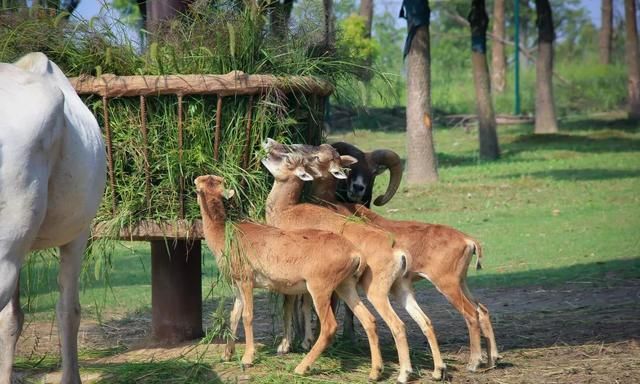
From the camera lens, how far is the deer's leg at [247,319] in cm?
608

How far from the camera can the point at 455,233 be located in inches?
262

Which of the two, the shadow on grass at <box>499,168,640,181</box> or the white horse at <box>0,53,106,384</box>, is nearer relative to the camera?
the white horse at <box>0,53,106,384</box>

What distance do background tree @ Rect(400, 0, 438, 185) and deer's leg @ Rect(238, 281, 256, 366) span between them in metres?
12.4

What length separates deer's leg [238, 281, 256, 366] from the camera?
19.9 ft

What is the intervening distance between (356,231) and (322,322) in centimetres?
66

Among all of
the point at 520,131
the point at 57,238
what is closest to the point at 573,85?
the point at 520,131

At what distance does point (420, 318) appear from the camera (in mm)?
6277

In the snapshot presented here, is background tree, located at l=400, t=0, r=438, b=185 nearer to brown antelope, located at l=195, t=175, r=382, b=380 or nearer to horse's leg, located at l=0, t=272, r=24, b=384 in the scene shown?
brown antelope, located at l=195, t=175, r=382, b=380

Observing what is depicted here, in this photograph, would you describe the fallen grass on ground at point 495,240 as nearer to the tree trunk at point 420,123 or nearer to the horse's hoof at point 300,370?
the horse's hoof at point 300,370

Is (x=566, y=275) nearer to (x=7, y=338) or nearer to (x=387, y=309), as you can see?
(x=387, y=309)

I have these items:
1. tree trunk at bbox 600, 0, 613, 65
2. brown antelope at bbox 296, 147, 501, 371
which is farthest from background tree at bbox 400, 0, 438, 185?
tree trunk at bbox 600, 0, 613, 65

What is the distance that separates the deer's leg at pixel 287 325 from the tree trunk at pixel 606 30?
33991 millimetres

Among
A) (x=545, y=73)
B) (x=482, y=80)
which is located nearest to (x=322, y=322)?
(x=482, y=80)

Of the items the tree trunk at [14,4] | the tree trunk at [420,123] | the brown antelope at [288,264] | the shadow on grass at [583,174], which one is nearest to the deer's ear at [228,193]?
the brown antelope at [288,264]
